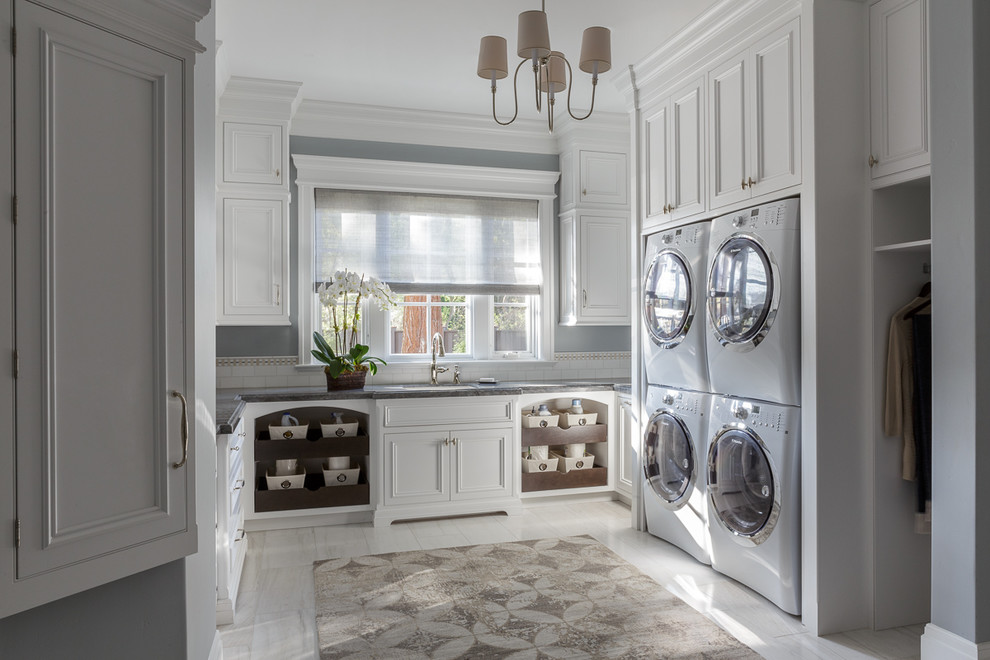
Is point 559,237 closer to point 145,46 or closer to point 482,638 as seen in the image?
point 482,638

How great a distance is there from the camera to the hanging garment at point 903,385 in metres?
2.56

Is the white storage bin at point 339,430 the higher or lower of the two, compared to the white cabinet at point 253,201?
lower

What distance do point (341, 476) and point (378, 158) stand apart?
2.15m

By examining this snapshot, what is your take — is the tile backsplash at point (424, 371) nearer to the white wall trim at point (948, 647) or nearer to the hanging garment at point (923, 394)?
the hanging garment at point (923, 394)

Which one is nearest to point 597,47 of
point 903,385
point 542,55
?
Result: point 542,55

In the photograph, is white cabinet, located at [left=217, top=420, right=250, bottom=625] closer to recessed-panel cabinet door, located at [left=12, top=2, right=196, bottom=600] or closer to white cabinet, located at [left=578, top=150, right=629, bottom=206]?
recessed-panel cabinet door, located at [left=12, top=2, right=196, bottom=600]

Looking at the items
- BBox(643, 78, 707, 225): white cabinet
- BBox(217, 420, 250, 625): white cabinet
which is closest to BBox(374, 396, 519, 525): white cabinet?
BBox(217, 420, 250, 625): white cabinet

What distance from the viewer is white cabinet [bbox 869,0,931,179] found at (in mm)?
2387

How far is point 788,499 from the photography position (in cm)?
272

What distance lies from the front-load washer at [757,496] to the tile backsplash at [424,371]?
195cm

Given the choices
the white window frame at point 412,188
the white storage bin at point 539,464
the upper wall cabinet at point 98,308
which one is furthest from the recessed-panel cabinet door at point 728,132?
the upper wall cabinet at point 98,308

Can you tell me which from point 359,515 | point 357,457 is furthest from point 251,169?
point 359,515

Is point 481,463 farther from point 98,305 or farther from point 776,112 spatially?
point 98,305

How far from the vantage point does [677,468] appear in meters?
3.45
